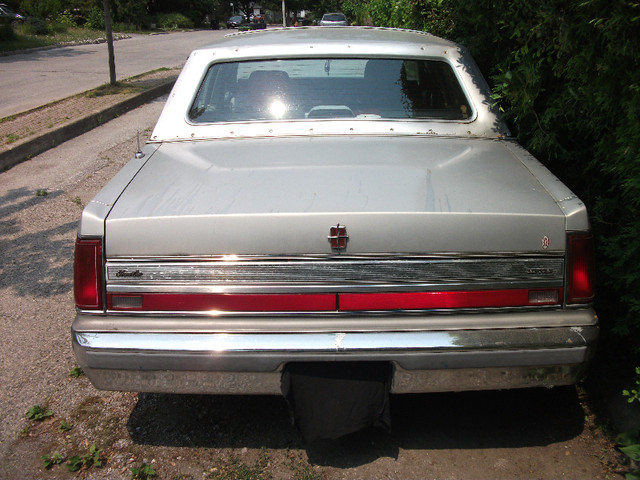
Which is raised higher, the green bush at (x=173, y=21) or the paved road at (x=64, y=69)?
the green bush at (x=173, y=21)

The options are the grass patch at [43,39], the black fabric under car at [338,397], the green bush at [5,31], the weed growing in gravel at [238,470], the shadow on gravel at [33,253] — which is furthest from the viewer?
the green bush at [5,31]

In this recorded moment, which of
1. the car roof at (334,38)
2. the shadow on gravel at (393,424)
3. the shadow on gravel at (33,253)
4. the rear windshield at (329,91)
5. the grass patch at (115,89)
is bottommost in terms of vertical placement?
the shadow on gravel at (393,424)

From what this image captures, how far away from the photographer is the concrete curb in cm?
814

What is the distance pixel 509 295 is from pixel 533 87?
1.62 meters

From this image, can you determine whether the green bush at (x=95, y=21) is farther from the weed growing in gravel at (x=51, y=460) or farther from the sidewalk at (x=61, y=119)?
the weed growing in gravel at (x=51, y=460)

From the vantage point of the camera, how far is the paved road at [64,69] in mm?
13188

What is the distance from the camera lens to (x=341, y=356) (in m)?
2.51

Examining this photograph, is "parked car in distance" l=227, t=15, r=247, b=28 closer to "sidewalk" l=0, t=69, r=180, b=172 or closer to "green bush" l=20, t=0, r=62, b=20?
"green bush" l=20, t=0, r=62, b=20

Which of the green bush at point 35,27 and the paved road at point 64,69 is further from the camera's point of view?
the green bush at point 35,27

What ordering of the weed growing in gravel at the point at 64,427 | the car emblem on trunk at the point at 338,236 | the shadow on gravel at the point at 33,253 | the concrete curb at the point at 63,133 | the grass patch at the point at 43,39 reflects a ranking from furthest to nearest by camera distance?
the grass patch at the point at 43,39, the concrete curb at the point at 63,133, the shadow on gravel at the point at 33,253, the weed growing in gravel at the point at 64,427, the car emblem on trunk at the point at 338,236

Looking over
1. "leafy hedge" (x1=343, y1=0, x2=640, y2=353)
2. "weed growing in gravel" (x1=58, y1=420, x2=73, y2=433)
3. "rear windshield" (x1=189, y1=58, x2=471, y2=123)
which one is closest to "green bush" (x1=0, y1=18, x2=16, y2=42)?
"rear windshield" (x1=189, y1=58, x2=471, y2=123)

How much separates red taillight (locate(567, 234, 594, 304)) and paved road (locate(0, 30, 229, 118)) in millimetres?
10669

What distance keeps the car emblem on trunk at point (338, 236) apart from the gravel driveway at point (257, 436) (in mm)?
1042

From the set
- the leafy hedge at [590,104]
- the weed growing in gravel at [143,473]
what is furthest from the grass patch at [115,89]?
the weed growing in gravel at [143,473]
